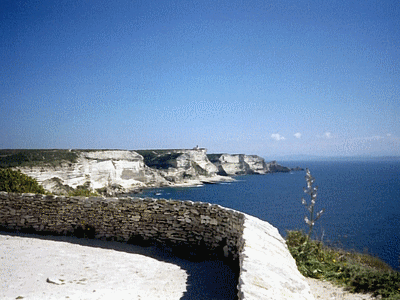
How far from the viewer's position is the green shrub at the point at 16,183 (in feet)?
43.0

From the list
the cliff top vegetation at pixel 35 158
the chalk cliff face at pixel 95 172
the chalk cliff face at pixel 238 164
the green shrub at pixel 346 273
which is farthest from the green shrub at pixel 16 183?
the chalk cliff face at pixel 238 164

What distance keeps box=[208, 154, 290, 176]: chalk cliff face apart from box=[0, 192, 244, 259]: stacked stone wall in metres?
103

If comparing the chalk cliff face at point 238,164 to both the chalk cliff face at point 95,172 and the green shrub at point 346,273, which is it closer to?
the chalk cliff face at point 95,172

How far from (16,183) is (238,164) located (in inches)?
4333

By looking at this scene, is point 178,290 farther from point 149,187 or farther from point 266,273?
point 149,187

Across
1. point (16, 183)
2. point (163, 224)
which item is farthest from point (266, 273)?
point (16, 183)

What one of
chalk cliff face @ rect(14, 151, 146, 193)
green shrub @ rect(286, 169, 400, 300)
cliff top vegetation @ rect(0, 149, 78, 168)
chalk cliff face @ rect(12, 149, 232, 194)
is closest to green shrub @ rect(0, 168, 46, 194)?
green shrub @ rect(286, 169, 400, 300)

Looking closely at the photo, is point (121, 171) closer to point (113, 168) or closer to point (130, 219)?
point (113, 168)

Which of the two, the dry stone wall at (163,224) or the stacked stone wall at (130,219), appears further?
the stacked stone wall at (130,219)

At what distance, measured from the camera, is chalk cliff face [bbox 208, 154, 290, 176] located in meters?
113

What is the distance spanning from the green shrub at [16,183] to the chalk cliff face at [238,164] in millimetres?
99037

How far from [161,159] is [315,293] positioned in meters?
81.5

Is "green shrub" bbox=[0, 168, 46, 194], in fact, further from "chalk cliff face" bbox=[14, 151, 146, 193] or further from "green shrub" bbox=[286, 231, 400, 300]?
"chalk cliff face" bbox=[14, 151, 146, 193]

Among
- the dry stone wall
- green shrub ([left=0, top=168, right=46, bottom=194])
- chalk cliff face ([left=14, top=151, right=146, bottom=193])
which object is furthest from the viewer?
chalk cliff face ([left=14, top=151, right=146, bottom=193])
